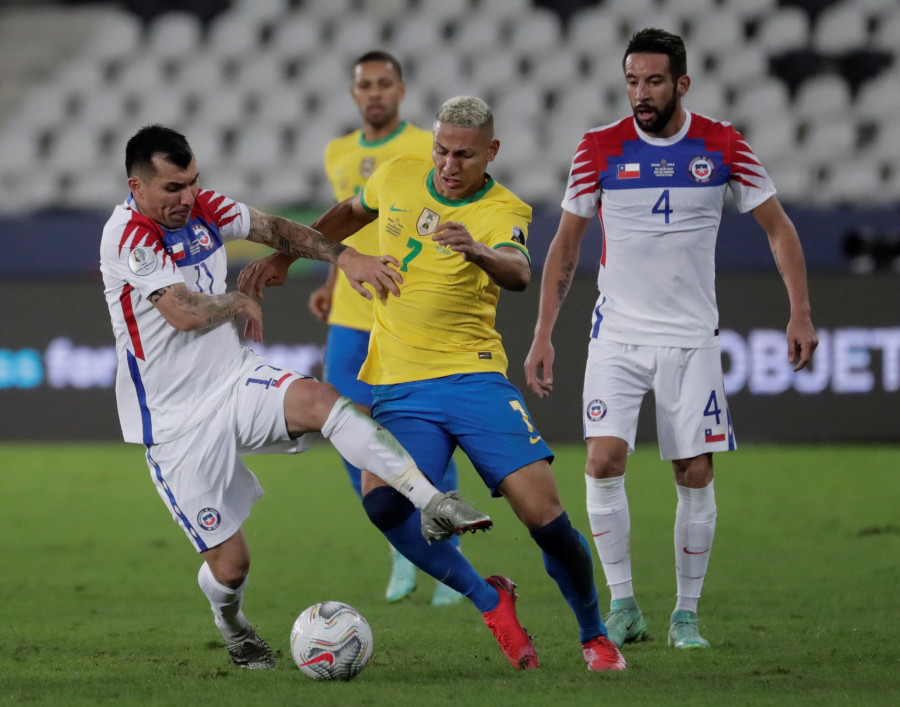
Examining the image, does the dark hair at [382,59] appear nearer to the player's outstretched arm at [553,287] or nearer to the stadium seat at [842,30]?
the player's outstretched arm at [553,287]

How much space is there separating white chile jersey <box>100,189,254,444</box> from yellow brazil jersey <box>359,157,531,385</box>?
1.98 ft

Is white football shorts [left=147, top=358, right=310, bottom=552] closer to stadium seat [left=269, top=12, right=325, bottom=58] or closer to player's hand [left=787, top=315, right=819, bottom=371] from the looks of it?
player's hand [left=787, top=315, right=819, bottom=371]

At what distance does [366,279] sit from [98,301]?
24.8ft

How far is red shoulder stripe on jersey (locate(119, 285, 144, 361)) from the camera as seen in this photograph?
4.77 meters

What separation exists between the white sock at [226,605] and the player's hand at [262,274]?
109cm

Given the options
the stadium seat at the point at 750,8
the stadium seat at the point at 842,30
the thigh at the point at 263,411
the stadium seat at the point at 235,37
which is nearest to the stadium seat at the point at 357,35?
the stadium seat at the point at 235,37

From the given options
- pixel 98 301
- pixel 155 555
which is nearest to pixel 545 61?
pixel 98 301

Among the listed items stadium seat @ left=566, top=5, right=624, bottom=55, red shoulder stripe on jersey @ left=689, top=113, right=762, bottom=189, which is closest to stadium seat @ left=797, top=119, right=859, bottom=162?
stadium seat @ left=566, top=5, right=624, bottom=55

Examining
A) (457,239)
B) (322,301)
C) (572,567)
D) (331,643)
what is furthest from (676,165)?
Answer: (322,301)

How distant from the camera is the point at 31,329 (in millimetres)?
11766

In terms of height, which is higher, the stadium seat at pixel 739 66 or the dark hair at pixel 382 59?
the stadium seat at pixel 739 66

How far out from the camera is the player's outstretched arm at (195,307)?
461 cm

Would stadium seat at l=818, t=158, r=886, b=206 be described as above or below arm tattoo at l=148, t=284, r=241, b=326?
below

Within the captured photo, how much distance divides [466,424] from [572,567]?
2.08 feet
